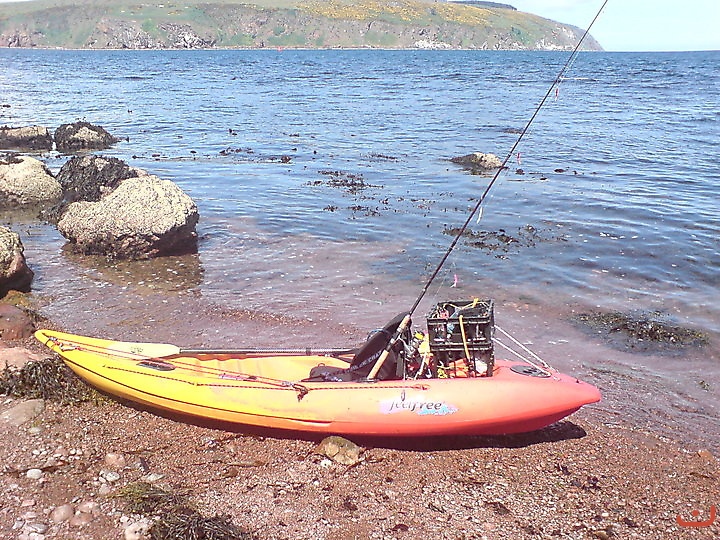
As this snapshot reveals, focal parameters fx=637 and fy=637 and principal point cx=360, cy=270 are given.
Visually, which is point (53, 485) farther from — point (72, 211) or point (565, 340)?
point (72, 211)

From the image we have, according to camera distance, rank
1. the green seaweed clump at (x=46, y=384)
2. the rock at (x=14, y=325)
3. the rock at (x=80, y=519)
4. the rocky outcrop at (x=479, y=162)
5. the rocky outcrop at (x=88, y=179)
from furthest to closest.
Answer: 1. the rocky outcrop at (x=479, y=162)
2. the rocky outcrop at (x=88, y=179)
3. the rock at (x=14, y=325)
4. the green seaweed clump at (x=46, y=384)
5. the rock at (x=80, y=519)

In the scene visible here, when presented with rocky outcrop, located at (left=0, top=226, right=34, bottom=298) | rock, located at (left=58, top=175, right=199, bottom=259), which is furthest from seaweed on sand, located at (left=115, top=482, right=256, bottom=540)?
rock, located at (left=58, top=175, right=199, bottom=259)

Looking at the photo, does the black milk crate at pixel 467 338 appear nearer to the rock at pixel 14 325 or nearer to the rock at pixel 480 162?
the rock at pixel 14 325

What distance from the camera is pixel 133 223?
12734 mm

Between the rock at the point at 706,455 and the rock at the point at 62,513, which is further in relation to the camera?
the rock at the point at 706,455

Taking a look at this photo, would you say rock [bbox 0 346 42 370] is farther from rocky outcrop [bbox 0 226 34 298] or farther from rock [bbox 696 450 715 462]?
rock [bbox 696 450 715 462]

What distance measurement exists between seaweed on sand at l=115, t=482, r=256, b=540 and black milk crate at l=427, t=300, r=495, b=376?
9.37 feet

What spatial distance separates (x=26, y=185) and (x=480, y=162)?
559 inches

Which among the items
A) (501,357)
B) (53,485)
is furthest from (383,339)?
(53,485)

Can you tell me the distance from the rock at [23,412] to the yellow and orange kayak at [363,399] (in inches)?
25.1

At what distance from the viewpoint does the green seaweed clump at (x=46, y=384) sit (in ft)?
24.3

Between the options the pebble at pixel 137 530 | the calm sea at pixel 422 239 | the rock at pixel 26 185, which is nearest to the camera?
the pebble at pixel 137 530

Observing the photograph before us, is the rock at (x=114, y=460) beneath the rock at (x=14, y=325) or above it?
beneath

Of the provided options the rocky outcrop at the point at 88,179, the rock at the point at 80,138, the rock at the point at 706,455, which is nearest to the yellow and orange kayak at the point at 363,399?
the rock at the point at 706,455
